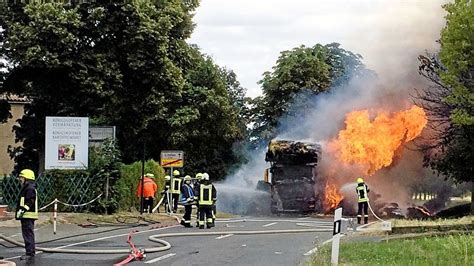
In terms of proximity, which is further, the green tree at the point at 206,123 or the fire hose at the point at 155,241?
the green tree at the point at 206,123

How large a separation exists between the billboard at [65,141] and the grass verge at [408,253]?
43.0 feet

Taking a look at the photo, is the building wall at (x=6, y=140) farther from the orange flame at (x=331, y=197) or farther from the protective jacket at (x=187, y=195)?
the protective jacket at (x=187, y=195)

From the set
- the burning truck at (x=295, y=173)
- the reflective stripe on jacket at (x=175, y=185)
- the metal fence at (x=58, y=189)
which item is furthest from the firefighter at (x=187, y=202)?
the burning truck at (x=295, y=173)

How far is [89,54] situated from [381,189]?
52.8 ft

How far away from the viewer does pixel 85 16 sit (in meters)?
30.7

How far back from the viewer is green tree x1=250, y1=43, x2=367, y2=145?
50.1 m

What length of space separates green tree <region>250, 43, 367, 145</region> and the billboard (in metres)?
25.1

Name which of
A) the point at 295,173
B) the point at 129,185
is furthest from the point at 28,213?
the point at 295,173

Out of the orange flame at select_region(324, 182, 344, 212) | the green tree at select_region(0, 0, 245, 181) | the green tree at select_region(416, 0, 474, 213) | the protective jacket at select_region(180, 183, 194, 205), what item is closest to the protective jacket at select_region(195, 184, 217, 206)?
the protective jacket at select_region(180, 183, 194, 205)

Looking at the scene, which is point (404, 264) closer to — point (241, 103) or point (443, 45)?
point (443, 45)

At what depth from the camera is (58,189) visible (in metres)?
26.7

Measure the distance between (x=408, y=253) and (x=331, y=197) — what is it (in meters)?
Result: 20.9

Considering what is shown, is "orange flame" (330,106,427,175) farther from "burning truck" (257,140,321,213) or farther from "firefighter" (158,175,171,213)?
"firefighter" (158,175,171,213)

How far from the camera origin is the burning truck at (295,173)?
3338 centimetres
